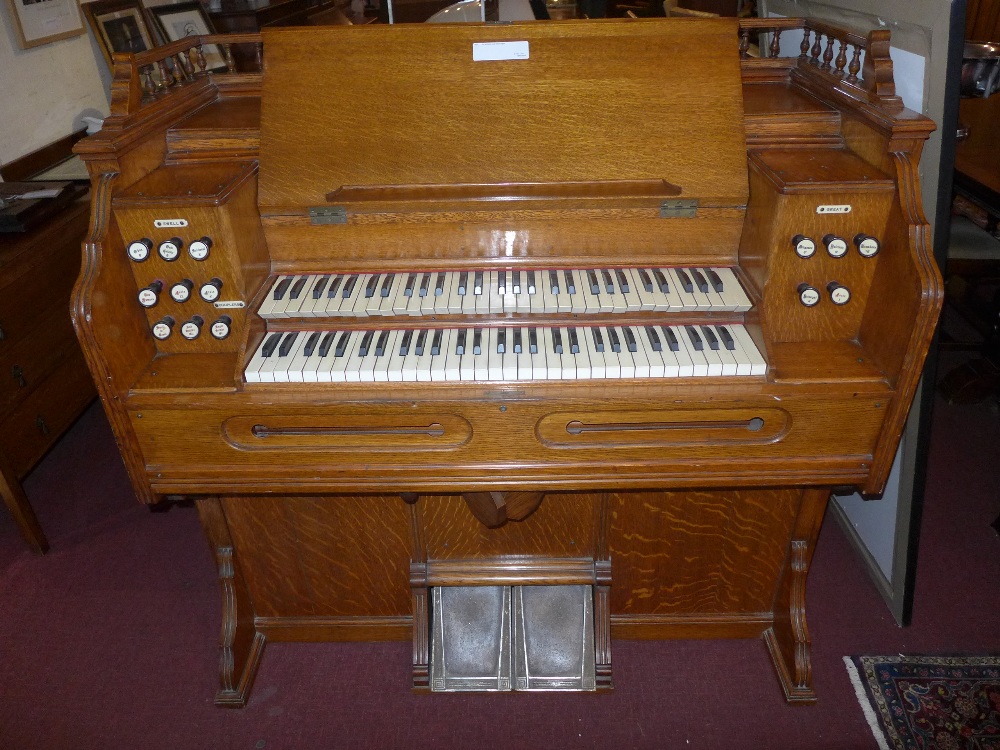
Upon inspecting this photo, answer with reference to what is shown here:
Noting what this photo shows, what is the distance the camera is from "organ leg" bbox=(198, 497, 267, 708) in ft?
7.48

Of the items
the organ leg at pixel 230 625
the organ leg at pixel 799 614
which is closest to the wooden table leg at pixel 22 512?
the organ leg at pixel 230 625

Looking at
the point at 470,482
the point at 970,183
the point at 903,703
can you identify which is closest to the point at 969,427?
the point at 970,183

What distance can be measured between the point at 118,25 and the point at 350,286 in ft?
10.9

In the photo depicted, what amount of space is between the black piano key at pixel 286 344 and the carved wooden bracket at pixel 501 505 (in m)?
0.62

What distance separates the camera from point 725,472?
6.01 feet

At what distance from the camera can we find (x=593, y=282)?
6.28 feet

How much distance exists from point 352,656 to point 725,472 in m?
1.43

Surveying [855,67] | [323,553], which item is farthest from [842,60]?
[323,553]

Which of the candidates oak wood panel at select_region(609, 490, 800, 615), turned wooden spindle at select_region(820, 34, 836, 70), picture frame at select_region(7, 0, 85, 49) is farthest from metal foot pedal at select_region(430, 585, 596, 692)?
picture frame at select_region(7, 0, 85, 49)

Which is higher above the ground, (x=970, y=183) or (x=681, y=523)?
(x=970, y=183)

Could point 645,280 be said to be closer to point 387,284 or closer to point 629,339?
point 629,339

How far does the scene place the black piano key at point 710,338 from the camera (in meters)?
1.76

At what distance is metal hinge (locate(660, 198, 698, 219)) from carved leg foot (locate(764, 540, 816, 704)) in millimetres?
→ 1071

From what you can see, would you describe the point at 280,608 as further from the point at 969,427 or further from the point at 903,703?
the point at 969,427
